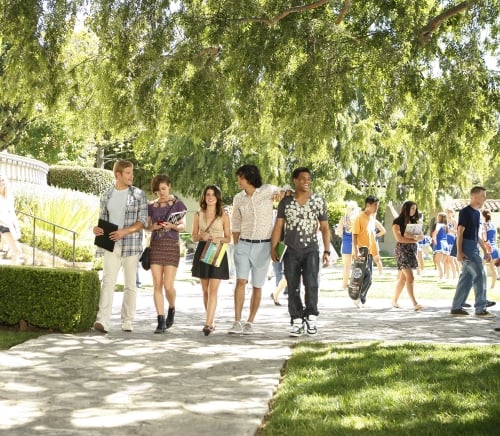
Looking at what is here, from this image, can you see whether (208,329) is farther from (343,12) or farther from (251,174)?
(343,12)

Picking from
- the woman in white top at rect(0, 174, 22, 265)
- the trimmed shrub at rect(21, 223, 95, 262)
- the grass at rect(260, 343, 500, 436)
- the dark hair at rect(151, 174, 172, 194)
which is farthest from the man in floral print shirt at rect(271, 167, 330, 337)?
the trimmed shrub at rect(21, 223, 95, 262)

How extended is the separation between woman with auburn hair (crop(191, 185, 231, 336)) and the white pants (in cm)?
71

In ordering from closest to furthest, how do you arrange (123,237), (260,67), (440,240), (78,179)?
(123,237)
(260,67)
(440,240)
(78,179)

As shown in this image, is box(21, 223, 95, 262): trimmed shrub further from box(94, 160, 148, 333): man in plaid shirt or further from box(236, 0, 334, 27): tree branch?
box(236, 0, 334, 27): tree branch

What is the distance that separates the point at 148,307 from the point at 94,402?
6803 millimetres

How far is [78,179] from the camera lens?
93.6 feet

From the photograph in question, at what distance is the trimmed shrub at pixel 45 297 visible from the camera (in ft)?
28.9

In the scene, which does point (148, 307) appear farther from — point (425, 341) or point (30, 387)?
point (30, 387)

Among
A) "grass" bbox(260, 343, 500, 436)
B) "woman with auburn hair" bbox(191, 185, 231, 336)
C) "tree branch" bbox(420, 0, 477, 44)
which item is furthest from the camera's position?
"tree branch" bbox(420, 0, 477, 44)

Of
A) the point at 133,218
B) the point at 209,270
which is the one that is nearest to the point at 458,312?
the point at 209,270

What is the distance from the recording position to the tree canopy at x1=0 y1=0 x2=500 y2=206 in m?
9.45

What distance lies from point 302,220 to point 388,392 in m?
3.53

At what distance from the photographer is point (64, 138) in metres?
31.3

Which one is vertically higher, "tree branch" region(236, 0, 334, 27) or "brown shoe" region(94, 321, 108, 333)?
"tree branch" region(236, 0, 334, 27)
